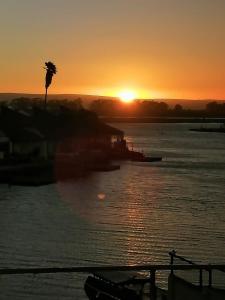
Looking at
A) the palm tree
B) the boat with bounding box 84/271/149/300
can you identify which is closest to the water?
the boat with bounding box 84/271/149/300

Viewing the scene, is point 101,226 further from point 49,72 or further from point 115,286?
point 49,72

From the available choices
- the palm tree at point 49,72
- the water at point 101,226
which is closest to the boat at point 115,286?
the water at point 101,226

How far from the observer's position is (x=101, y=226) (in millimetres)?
24172

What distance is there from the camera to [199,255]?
18.6 metres

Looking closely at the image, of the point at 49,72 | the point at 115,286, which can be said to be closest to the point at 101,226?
the point at 115,286

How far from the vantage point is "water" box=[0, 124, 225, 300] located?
17.7 meters

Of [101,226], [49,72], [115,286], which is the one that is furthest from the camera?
[49,72]

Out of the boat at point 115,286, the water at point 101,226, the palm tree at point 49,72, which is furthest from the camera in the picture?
the palm tree at point 49,72

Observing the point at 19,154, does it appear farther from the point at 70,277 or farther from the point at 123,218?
the point at 70,277

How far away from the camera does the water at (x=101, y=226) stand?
17.7 meters

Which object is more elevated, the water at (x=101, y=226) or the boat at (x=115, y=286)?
the boat at (x=115, y=286)

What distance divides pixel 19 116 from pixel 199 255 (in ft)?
131

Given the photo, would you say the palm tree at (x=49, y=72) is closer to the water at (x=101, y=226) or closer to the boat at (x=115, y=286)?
the water at (x=101, y=226)

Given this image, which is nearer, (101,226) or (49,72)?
(101,226)
